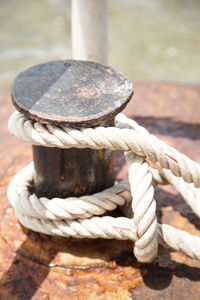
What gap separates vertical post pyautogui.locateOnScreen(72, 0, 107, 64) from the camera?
1.29 m

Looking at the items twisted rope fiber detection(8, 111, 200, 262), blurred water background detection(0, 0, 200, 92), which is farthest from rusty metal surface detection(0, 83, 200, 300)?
blurred water background detection(0, 0, 200, 92)

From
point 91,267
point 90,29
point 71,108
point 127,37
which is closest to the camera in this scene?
point 71,108

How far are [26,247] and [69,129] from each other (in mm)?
441

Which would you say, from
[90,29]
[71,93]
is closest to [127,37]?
[90,29]

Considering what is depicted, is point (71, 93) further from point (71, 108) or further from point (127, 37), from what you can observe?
point (127, 37)

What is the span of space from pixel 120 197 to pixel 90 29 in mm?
622

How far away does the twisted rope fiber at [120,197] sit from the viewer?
3.17ft

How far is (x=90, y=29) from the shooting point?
1330mm

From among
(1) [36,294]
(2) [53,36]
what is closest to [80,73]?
(1) [36,294]

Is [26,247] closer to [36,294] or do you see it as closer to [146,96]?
[36,294]

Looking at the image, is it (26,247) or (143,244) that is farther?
(26,247)

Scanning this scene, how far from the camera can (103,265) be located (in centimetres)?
113

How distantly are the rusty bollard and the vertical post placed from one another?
7.3 inches

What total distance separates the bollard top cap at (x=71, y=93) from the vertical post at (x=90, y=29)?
192 millimetres
